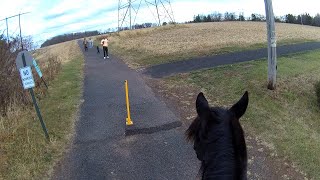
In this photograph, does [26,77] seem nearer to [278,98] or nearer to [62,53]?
[278,98]

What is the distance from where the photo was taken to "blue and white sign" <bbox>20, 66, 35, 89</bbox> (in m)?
9.29

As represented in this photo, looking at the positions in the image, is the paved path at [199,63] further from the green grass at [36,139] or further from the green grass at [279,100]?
the green grass at [36,139]

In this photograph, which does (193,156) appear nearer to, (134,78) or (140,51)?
(134,78)

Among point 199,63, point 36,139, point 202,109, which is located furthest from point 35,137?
point 199,63

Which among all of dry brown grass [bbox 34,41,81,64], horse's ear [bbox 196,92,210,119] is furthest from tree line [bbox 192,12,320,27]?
horse's ear [bbox 196,92,210,119]

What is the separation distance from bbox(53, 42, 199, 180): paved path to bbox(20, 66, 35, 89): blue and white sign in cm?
188

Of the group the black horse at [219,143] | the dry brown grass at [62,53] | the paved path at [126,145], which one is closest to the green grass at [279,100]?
the paved path at [126,145]

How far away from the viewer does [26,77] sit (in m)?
9.34

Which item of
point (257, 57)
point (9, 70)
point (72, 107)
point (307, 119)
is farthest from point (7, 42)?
point (257, 57)

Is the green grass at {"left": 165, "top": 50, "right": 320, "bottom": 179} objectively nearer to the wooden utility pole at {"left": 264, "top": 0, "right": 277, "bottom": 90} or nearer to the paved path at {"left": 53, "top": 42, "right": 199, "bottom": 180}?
the wooden utility pole at {"left": 264, "top": 0, "right": 277, "bottom": 90}

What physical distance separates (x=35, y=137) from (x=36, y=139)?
0.18m

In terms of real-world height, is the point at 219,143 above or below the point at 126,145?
above

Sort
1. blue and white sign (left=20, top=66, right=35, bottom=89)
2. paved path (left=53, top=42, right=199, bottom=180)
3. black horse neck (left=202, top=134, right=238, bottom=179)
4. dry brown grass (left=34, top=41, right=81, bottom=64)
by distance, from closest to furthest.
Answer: black horse neck (left=202, top=134, right=238, bottom=179), paved path (left=53, top=42, right=199, bottom=180), blue and white sign (left=20, top=66, right=35, bottom=89), dry brown grass (left=34, top=41, right=81, bottom=64)

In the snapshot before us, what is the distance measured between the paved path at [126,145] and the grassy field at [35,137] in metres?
0.33
